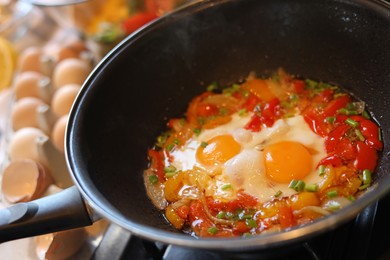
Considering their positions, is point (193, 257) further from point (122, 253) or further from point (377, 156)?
point (377, 156)

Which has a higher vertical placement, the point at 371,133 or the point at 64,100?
the point at 371,133

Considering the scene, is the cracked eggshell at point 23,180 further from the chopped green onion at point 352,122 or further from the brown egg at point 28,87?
the chopped green onion at point 352,122

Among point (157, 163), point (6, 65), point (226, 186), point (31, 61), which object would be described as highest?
point (226, 186)

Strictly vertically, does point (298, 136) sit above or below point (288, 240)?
below

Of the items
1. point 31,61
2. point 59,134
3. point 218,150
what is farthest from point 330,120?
point 31,61

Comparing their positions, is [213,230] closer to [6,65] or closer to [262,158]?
[262,158]

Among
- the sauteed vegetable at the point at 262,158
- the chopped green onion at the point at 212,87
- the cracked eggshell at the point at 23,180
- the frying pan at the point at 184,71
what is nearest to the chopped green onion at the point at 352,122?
the sauteed vegetable at the point at 262,158

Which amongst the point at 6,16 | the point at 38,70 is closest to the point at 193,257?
the point at 38,70

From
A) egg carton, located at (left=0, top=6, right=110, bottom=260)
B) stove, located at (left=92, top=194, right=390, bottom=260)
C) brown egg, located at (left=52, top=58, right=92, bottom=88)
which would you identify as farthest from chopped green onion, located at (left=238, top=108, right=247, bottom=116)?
brown egg, located at (left=52, top=58, right=92, bottom=88)
